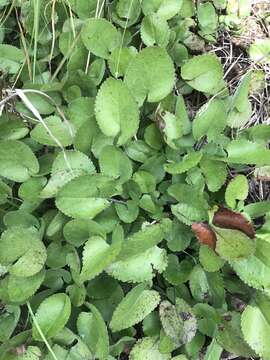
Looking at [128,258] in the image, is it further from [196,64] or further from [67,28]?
[67,28]

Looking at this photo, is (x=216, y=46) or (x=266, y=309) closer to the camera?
(x=266, y=309)

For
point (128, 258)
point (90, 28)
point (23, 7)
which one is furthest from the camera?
point (23, 7)

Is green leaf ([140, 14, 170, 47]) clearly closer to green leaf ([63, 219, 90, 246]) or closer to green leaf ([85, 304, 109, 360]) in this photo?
green leaf ([63, 219, 90, 246])

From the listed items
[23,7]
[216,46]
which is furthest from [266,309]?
[23,7]

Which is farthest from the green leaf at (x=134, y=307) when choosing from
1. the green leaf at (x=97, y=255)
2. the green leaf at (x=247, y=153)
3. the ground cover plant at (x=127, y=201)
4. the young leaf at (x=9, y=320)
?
the green leaf at (x=247, y=153)

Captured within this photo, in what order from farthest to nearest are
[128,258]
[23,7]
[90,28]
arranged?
[23,7]
[90,28]
[128,258]

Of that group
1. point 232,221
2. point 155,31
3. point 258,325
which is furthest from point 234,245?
point 155,31
